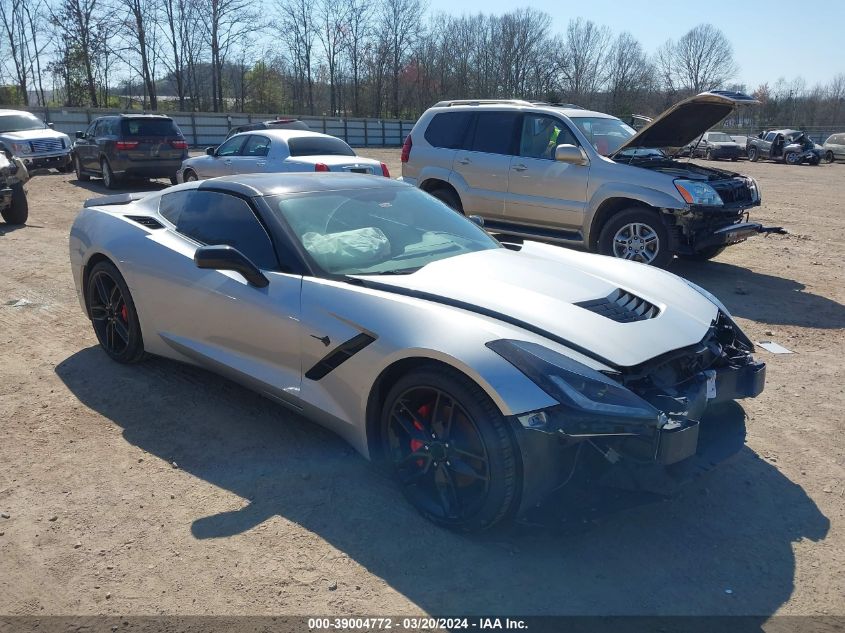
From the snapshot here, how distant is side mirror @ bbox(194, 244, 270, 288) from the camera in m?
3.60

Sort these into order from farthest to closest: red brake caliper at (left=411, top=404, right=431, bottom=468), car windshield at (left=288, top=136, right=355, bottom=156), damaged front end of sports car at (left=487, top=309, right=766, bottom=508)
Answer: car windshield at (left=288, top=136, right=355, bottom=156)
red brake caliper at (left=411, top=404, right=431, bottom=468)
damaged front end of sports car at (left=487, top=309, right=766, bottom=508)

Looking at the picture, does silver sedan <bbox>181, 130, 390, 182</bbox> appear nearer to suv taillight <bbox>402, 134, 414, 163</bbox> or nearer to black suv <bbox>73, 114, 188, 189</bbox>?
suv taillight <bbox>402, 134, 414, 163</bbox>

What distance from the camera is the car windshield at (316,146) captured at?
1141cm

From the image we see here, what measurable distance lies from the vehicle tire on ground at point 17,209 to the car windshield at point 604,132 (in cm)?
863

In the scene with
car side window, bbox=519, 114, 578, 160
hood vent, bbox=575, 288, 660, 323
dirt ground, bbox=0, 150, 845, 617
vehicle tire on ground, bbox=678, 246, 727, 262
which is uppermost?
car side window, bbox=519, 114, 578, 160

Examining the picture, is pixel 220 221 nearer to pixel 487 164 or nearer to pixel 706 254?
pixel 487 164

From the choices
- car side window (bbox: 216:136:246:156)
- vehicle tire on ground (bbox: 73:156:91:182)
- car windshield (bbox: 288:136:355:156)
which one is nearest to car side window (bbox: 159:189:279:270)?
car windshield (bbox: 288:136:355:156)

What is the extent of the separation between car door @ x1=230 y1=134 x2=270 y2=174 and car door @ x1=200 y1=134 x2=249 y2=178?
10 cm

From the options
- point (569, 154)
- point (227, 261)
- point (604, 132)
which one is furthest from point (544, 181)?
point (227, 261)

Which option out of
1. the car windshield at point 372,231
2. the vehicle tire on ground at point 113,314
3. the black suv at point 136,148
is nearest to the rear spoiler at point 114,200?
the vehicle tire on ground at point 113,314

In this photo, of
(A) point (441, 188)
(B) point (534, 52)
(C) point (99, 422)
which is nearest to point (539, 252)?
(C) point (99, 422)

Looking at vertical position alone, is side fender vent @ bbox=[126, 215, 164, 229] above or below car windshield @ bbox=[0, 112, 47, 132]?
below

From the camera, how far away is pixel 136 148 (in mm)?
16062

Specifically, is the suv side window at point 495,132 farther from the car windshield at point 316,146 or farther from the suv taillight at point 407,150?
the car windshield at point 316,146
